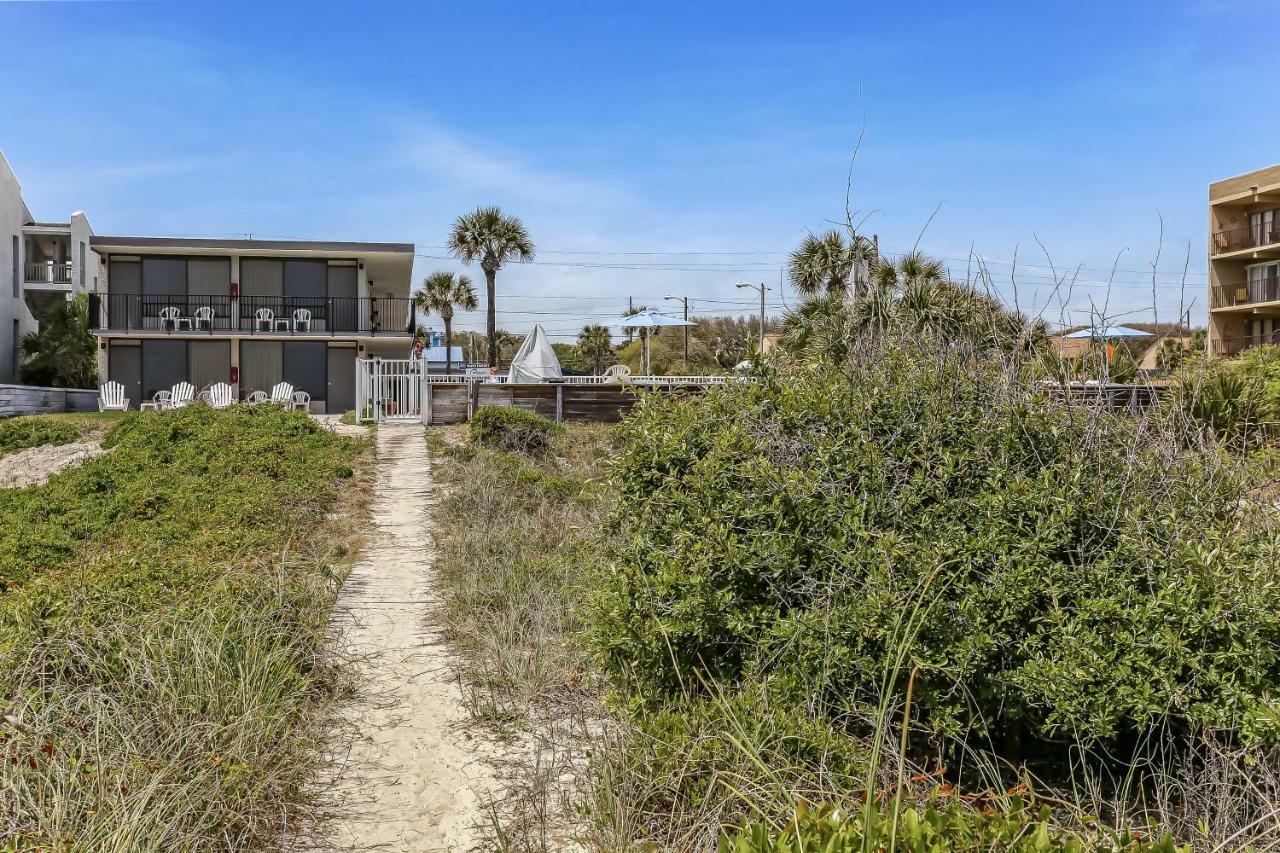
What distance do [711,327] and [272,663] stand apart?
6451 centimetres

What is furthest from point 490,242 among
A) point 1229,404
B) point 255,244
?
point 1229,404

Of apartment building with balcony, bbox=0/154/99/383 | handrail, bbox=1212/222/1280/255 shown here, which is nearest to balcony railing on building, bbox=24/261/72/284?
apartment building with balcony, bbox=0/154/99/383

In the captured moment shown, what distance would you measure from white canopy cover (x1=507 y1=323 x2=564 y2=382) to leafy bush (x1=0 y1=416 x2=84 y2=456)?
9928 mm

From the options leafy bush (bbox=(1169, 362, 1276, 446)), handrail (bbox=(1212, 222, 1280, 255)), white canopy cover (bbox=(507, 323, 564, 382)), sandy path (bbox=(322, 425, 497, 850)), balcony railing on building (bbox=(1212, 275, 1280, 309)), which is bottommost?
sandy path (bbox=(322, 425, 497, 850))

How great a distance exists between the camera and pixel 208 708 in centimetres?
445

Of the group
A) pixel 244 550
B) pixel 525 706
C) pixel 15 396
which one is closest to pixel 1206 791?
pixel 525 706

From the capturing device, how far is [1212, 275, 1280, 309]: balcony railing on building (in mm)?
40031

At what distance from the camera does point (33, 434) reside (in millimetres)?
19906

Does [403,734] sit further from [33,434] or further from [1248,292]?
[1248,292]

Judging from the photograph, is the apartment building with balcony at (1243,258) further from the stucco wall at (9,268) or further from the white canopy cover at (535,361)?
the stucco wall at (9,268)

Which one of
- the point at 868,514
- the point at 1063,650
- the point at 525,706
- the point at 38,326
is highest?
the point at 38,326

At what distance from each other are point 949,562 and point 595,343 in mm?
58723

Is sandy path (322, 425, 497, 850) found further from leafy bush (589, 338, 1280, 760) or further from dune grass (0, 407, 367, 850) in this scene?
leafy bush (589, 338, 1280, 760)

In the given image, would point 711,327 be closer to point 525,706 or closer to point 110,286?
point 110,286
